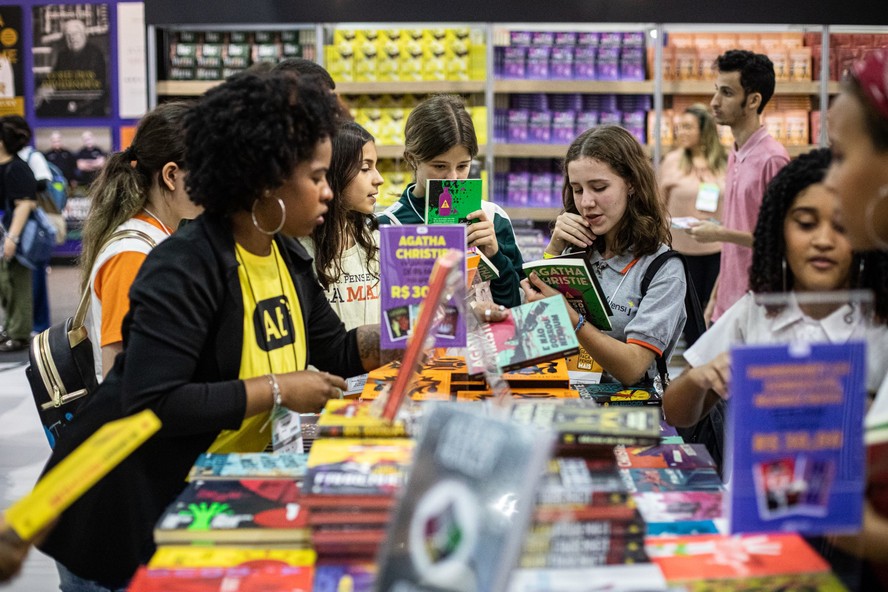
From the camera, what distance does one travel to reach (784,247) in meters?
1.81

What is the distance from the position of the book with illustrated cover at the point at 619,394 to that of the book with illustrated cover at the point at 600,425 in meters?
0.84

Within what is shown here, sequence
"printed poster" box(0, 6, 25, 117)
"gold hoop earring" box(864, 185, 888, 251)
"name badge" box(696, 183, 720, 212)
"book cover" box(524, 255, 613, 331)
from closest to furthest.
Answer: "gold hoop earring" box(864, 185, 888, 251) → "book cover" box(524, 255, 613, 331) → "name badge" box(696, 183, 720, 212) → "printed poster" box(0, 6, 25, 117)

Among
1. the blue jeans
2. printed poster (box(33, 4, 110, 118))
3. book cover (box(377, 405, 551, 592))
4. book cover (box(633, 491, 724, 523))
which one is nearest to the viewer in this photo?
book cover (box(377, 405, 551, 592))

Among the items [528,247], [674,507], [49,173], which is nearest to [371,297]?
[674,507]

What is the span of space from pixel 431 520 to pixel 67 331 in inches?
71.4

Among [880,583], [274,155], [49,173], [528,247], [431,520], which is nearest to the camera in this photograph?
[431,520]

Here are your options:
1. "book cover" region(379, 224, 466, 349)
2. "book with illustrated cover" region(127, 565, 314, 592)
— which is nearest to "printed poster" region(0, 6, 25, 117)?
"book cover" region(379, 224, 466, 349)

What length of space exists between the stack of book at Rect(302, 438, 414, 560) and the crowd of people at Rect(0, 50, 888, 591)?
0.42 m

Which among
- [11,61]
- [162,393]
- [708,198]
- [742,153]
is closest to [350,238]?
[162,393]

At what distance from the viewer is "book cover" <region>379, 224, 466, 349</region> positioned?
2.02 metres

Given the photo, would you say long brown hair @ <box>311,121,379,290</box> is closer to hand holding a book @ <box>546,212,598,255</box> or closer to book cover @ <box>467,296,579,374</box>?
hand holding a book @ <box>546,212,598,255</box>

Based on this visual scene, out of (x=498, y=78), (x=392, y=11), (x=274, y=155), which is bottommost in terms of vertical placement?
(x=274, y=155)

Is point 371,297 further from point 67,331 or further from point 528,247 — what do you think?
point 528,247

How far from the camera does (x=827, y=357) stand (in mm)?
1277
